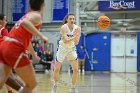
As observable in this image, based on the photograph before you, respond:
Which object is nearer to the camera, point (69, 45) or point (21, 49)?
point (21, 49)

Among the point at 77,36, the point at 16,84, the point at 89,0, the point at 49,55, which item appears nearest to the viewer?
the point at 16,84

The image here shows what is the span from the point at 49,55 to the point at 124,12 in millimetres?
5938

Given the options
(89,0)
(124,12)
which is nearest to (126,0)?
(124,12)

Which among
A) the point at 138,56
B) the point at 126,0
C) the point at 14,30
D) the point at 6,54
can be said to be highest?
the point at 126,0

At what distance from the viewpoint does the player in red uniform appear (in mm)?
4746

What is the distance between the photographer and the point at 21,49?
4.81 m

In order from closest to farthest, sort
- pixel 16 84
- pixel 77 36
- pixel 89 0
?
1. pixel 16 84
2. pixel 77 36
3. pixel 89 0

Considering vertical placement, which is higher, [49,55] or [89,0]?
[89,0]

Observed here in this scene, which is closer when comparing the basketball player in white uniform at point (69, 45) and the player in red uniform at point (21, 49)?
the player in red uniform at point (21, 49)

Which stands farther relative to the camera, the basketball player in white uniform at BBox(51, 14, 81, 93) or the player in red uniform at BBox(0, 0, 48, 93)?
the basketball player in white uniform at BBox(51, 14, 81, 93)

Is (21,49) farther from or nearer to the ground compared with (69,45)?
farther from the ground

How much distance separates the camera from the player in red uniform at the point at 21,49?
4.75 m

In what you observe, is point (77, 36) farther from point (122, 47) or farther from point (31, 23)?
point (122, 47)

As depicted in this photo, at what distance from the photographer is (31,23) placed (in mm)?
4715
